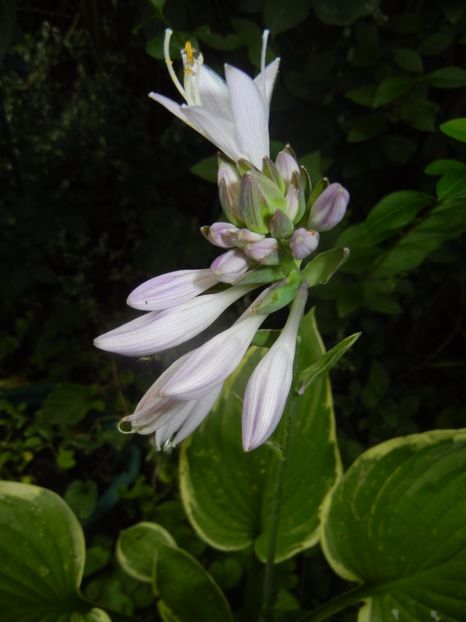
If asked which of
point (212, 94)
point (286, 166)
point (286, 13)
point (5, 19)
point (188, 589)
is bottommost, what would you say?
point (188, 589)

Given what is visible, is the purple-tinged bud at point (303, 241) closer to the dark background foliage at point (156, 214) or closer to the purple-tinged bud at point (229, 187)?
the purple-tinged bud at point (229, 187)

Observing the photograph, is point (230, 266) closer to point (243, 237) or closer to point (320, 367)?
point (243, 237)

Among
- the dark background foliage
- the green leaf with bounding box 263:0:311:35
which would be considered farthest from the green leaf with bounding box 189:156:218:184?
the green leaf with bounding box 263:0:311:35

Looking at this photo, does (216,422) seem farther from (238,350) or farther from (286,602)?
(238,350)

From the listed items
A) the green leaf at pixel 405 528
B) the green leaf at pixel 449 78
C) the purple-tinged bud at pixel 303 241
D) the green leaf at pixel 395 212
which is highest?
the green leaf at pixel 449 78

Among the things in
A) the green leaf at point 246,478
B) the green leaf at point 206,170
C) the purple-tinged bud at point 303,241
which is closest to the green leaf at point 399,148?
the green leaf at point 206,170

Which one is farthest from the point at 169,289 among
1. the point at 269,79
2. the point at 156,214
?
the point at 156,214
